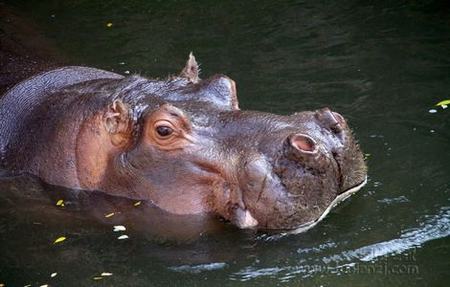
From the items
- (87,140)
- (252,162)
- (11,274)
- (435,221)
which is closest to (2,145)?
(87,140)

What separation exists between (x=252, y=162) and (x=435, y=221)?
1.48 meters

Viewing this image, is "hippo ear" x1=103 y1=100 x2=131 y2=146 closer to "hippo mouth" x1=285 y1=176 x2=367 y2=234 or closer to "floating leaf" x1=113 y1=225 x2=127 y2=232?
"floating leaf" x1=113 y1=225 x2=127 y2=232

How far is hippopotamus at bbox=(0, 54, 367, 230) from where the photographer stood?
602 cm

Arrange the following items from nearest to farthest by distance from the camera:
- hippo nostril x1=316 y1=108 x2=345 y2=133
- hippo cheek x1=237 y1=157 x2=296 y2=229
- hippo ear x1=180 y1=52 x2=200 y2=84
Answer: hippo cheek x1=237 y1=157 x2=296 y2=229 → hippo nostril x1=316 y1=108 x2=345 y2=133 → hippo ear x1=180 y1=52 x2=200 y2=84

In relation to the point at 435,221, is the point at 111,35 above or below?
above

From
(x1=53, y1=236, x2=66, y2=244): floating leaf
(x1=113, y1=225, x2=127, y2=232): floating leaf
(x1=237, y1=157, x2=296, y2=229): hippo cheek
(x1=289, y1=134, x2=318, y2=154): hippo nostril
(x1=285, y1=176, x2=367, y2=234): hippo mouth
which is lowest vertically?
(x1=53, y1=236, x2=66, y2=244): floating leaf

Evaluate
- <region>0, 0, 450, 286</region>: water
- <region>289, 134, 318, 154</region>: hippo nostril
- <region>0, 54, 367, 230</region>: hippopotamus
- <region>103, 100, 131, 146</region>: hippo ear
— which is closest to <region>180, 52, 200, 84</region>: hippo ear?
<region>0, 54, 367, 230</region>: hippopotamus

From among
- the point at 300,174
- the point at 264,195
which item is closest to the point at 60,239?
the point at 264,195

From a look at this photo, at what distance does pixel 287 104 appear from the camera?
865 cm

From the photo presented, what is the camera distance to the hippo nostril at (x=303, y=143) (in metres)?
5.86

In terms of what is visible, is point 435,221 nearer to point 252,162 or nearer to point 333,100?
point 252,162

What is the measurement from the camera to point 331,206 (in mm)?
6422

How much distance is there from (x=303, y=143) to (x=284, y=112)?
2.61m

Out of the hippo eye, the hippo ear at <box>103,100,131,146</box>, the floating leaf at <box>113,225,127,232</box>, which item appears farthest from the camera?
the floating leaf at <box>113,225,127,232</box>
